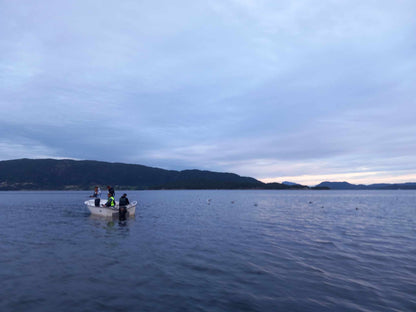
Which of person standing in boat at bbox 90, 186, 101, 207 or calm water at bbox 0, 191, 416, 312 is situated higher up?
person standing in boat at bbox 90, 186, 101, 207

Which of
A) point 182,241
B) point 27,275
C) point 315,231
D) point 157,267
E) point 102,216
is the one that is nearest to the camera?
point 27,275

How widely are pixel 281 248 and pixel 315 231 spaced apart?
25.8 ft

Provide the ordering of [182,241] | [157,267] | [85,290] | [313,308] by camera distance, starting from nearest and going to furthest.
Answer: [313,308]
[85,290]
[157,267]
[182,241]

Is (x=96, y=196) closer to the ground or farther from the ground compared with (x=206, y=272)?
farther from the ground

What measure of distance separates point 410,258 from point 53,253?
1932 cm

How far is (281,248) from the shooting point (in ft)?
52.9

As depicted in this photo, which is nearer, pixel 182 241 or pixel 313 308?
pixel 313 308

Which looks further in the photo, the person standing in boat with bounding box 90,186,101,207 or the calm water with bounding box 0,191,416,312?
the person standing in boat with bounding box 90,186,101,207

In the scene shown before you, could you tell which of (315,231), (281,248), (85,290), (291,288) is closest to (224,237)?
(281,248)

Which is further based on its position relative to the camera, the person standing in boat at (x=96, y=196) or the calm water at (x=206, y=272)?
the person standing in boat at (x=96, y=196)

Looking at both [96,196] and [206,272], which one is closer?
[206,272]

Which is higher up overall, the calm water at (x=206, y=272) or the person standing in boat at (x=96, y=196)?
the person standing in boat at (x=96, y=196)

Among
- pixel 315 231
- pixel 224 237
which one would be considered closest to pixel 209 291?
pixel 224 237

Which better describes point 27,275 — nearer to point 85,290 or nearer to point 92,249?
point 85,290
